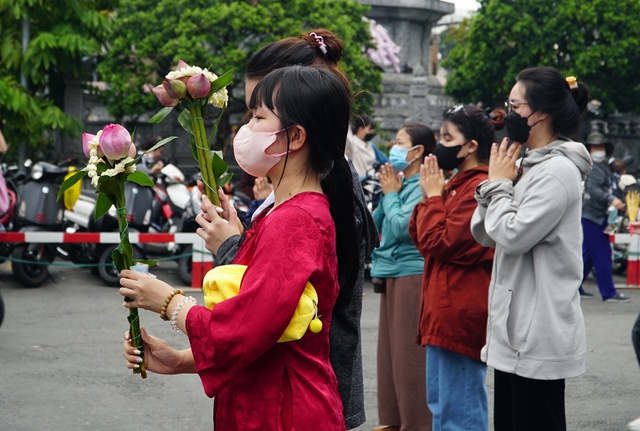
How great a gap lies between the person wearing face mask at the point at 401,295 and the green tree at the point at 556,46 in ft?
54.7

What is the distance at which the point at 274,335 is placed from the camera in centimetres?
237

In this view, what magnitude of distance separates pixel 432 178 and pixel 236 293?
232 centimetres

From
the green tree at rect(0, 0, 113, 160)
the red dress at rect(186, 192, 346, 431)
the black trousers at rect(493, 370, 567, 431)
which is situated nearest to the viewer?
the red dress at rect(186, 192, 346, 431)

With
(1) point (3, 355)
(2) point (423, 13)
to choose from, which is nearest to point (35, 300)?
(1) point (3, 355)

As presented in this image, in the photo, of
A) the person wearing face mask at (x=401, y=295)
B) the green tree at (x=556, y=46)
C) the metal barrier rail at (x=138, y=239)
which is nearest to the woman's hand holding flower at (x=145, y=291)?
the person wearing face mask at (x=401, y=295)

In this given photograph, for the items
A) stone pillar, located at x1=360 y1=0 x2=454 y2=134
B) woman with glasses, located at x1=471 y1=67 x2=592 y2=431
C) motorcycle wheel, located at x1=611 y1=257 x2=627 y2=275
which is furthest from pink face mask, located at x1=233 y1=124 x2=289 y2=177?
stone pillar, located at x1=360 y1=0 x2=454 y2=134

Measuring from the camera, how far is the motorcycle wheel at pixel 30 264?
10281mm

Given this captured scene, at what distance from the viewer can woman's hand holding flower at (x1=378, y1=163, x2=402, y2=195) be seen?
5.51 meters

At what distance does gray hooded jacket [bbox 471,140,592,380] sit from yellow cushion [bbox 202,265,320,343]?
1522 mm

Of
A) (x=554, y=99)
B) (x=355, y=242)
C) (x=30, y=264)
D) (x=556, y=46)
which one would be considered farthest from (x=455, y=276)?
(x=556, y=46)

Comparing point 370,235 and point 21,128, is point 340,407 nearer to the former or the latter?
point 370,235

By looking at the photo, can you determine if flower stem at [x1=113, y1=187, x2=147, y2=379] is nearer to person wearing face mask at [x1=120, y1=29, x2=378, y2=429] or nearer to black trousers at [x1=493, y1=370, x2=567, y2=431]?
person wearing face mask at [x1=120, y1=29, x2=378, y2=429]

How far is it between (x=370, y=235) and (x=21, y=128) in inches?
448

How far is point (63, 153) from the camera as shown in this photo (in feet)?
55.0
